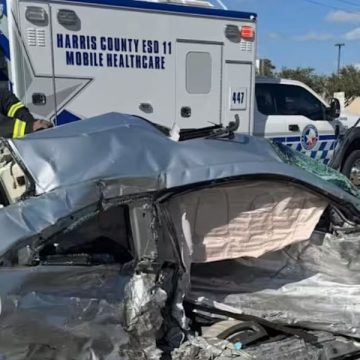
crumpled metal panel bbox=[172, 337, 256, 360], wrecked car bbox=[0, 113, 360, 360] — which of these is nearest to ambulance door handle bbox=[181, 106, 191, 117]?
wrecked car bbox=[0, 113, 360, 360]

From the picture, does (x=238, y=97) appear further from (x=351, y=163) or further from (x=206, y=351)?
(x=206, y=351)

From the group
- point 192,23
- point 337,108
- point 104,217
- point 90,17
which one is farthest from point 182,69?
point 104,217

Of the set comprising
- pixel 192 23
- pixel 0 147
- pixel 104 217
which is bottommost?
pixel 104 217

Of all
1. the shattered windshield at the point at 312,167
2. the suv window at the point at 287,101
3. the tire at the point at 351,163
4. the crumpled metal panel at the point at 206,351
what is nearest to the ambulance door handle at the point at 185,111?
the suv window at the point at 287,101

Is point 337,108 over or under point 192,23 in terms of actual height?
under

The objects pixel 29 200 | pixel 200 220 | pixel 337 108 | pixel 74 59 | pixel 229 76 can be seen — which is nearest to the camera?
pixel 29 200

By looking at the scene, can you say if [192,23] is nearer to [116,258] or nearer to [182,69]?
[182,69]

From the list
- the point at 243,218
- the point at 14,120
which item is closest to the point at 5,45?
the point at 14,120

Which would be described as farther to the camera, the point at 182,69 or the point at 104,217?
the point at 182,69

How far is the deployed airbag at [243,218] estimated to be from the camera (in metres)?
2.88

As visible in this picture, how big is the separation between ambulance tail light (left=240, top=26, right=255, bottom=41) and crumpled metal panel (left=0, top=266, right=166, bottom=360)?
18.6 ft

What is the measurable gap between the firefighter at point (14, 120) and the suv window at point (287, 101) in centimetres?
413

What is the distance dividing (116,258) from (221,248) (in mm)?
539

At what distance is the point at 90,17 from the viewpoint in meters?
6.53
